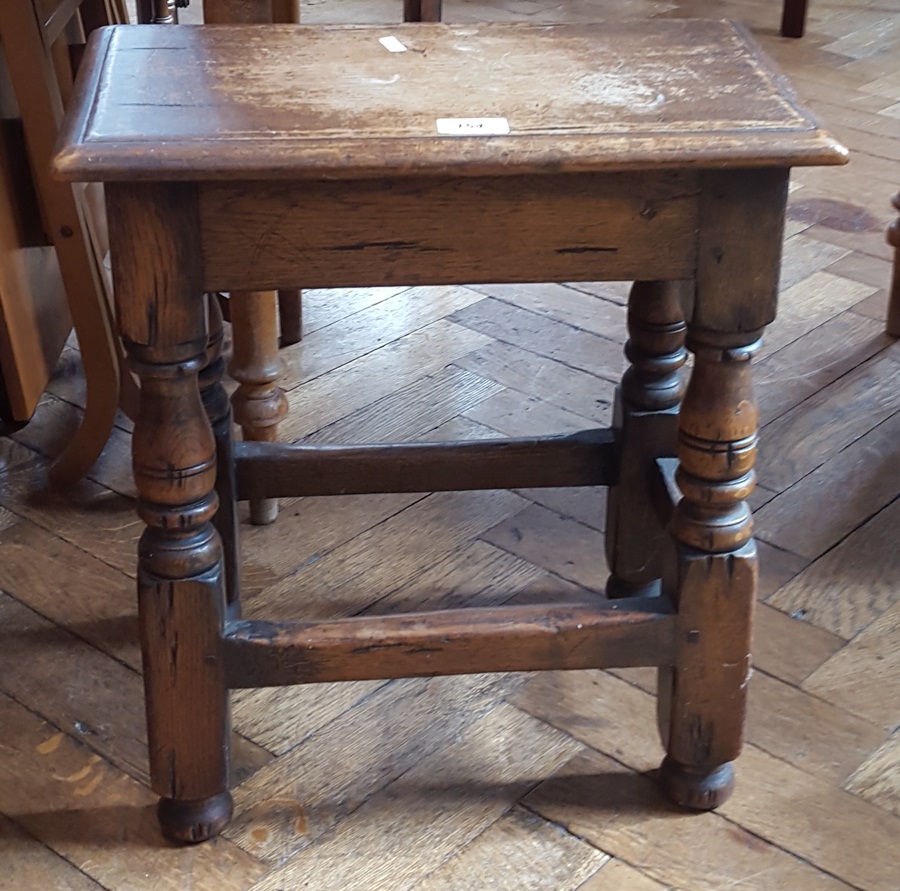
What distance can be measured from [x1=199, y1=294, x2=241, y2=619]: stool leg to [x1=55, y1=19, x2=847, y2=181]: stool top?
22 centimetres

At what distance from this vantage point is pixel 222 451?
98 cm

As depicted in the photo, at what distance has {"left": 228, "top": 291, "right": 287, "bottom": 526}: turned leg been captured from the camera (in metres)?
1.18

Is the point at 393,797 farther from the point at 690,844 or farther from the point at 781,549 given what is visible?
the point at 781,549

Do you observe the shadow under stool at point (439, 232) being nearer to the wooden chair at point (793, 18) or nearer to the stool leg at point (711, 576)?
the stool leg at point (711, 576)

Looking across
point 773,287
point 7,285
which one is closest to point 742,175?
point 773,287

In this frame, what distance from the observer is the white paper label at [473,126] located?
0.71 metres

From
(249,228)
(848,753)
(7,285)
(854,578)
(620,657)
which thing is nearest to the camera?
(249,228)

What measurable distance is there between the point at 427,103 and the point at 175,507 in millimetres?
290

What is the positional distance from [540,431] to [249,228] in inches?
26.9

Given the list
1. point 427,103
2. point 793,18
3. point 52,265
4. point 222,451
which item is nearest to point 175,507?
point 222,451

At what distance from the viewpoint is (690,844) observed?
877 mm

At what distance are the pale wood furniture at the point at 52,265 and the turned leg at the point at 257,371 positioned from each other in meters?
0.14

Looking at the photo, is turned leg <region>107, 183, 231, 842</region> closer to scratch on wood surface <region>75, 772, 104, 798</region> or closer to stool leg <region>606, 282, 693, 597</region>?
scratch on wood surface <region>75, 772, 104, 798</region>

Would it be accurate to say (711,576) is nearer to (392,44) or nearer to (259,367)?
(392,44)
